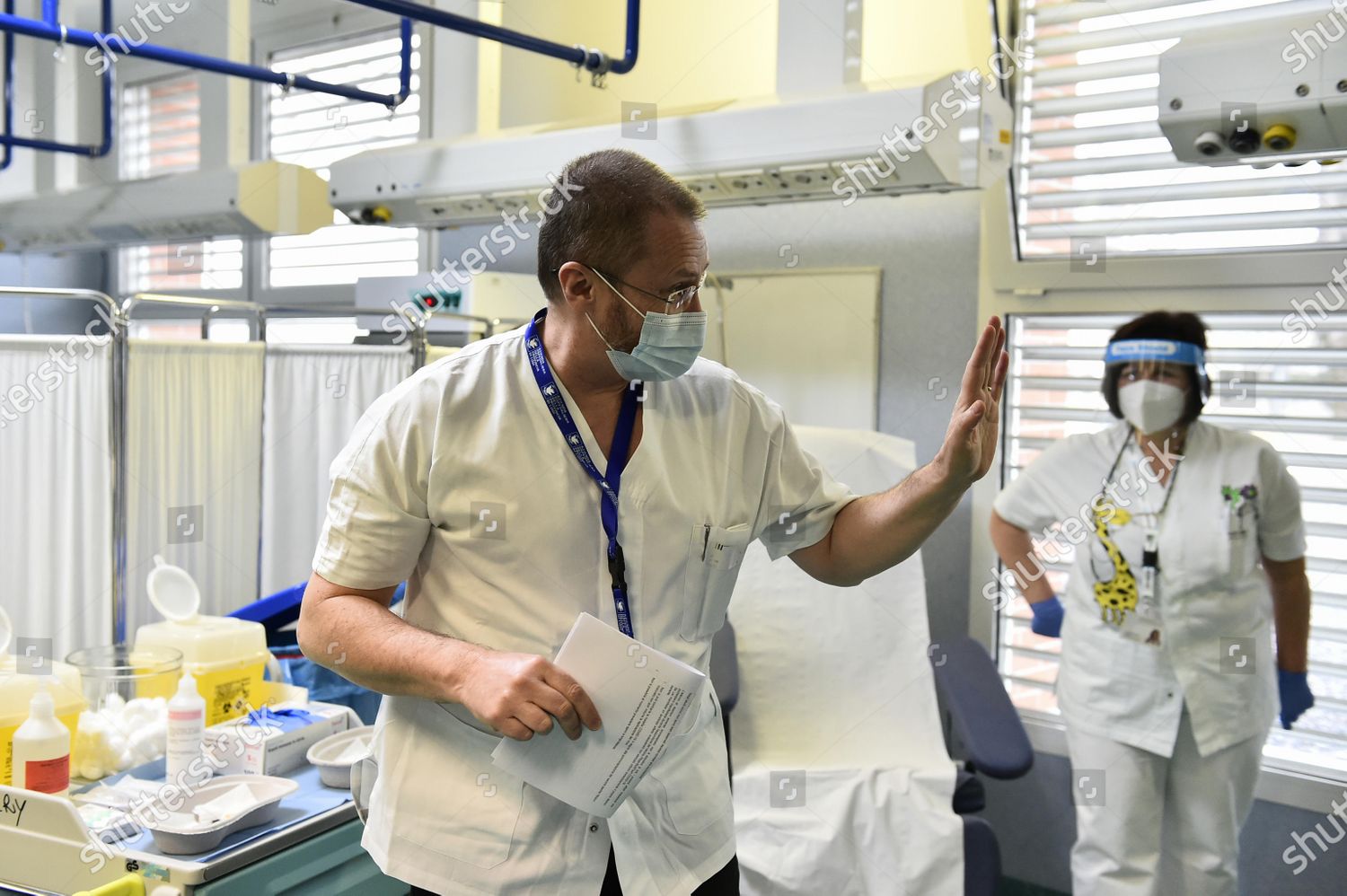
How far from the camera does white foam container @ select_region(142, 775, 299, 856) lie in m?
1.59

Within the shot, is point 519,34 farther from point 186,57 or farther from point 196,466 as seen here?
point 196,466

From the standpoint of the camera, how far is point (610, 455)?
4.46 feet

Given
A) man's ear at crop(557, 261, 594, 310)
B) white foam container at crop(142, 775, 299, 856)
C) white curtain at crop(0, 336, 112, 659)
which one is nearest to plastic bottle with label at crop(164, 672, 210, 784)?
white foam container at crop(142, 775, 299, 856)

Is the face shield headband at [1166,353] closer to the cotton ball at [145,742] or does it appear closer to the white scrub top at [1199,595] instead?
the white scrub top at [1199,595]

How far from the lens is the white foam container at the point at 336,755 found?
1901 mm

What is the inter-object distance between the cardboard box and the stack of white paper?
2.81ft

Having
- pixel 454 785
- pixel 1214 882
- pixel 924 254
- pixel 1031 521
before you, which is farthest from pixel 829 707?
pixel 454 785

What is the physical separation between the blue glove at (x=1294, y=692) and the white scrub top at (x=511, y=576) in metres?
1.82

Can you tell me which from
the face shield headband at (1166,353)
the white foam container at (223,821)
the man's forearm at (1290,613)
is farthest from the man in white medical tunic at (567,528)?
the man's forearm at (1290,613)

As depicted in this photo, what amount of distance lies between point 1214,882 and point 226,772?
83.7 inches

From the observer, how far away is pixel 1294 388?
2689 millimetres

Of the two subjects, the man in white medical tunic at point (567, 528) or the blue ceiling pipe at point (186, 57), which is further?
the blue ceiling pipe at point (186, 57)

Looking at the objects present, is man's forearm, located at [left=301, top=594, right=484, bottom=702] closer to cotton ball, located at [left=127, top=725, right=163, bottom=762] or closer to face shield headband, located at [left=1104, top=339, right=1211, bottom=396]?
cotton ball, located at [left=127, top=725, right=163, bottom=762]

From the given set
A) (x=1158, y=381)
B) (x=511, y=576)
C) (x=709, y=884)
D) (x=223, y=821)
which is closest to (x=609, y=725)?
(x=511, y=576)
